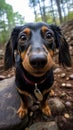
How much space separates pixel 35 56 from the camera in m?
2.07

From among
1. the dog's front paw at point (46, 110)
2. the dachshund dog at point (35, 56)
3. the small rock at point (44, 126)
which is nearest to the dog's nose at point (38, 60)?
the dachshund dog at point (35, 56)

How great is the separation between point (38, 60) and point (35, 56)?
0.16ft

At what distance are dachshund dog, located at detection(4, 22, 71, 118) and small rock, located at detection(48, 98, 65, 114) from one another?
0.09 meters

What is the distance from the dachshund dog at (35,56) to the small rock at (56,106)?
89 millimetres

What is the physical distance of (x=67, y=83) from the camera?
4.22m

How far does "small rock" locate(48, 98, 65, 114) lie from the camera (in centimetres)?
355

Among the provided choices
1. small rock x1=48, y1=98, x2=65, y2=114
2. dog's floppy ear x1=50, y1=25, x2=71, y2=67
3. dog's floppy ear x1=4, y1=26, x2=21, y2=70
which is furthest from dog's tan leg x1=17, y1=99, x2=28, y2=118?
dog's floppy ear x1=50, y1=25, x2=71, y2=67

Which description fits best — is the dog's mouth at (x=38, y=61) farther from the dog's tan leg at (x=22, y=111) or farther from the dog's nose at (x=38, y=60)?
the dog's tan leg at (x=22, y=111)

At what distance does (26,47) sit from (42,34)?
27cm

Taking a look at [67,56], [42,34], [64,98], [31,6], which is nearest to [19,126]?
[64,98]

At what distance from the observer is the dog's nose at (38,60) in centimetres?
206

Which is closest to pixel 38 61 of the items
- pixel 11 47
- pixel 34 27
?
pixel 34 27

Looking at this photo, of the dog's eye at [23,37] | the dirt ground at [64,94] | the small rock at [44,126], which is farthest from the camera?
the dirt ground at [64,94]

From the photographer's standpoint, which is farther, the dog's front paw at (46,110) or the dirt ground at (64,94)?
the dog's front paw at (46,110)
